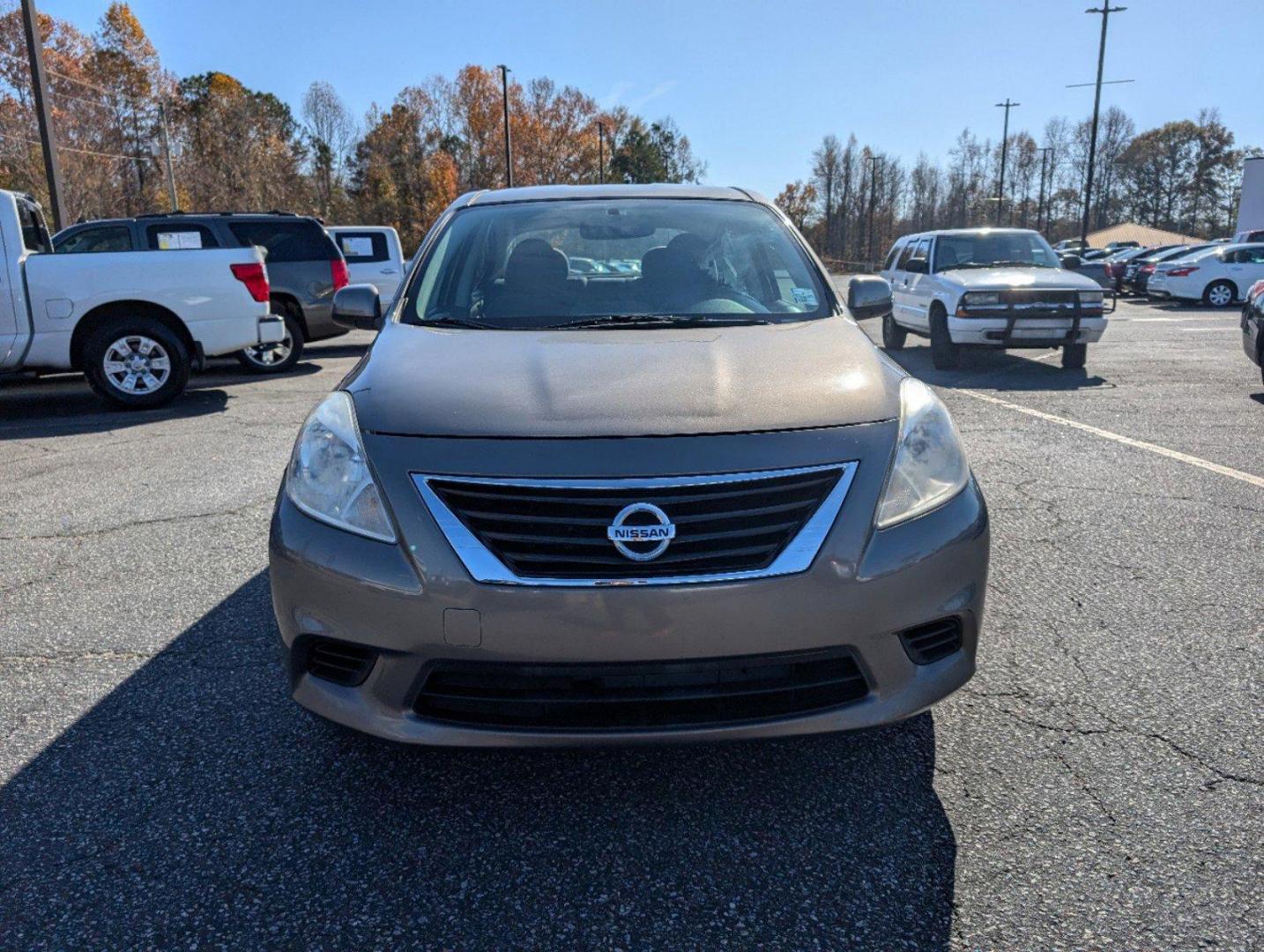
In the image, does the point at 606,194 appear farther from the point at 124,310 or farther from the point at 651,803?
the point at 124,310

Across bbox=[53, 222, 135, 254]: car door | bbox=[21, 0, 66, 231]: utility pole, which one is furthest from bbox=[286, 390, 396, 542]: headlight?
bbox=[21, 0, 66, 231]: utility pole

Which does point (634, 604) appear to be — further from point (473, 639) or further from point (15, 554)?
point (15, 554)

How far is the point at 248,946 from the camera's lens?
194 centimetres

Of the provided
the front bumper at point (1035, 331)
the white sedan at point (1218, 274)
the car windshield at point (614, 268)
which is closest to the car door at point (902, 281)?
the front bumper at point (1035, 331)

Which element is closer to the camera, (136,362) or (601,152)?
(136,362)

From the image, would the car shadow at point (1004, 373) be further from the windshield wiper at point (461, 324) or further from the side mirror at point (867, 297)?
the windshield wiper at point (461, 324)

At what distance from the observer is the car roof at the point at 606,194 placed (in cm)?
410

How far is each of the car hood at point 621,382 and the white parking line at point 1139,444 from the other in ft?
13.4

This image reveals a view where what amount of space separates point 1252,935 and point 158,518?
201 inches

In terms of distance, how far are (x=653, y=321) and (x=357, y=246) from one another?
532 inches

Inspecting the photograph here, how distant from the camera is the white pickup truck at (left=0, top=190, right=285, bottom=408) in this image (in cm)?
834

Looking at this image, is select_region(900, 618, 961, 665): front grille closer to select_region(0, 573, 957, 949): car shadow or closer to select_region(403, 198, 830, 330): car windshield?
select_region(0, 573, 957, 949): car shadow

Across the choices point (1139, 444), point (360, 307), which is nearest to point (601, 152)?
point (1139, 444)

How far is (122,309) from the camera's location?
8742 mm
